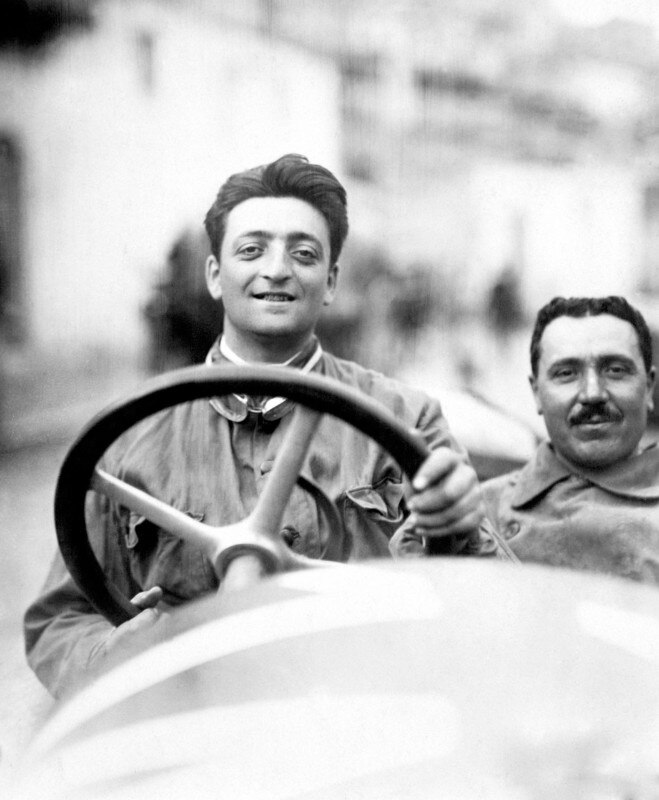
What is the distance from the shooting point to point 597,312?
1938mm

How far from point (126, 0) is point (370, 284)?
69 cm

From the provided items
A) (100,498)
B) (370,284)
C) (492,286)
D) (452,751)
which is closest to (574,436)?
(492,286)

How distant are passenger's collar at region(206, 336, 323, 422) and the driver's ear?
0.09 meters

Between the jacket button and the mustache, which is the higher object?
the mustache

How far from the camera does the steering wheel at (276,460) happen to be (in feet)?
4.25

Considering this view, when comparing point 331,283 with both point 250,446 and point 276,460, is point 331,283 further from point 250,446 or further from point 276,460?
point 276,460

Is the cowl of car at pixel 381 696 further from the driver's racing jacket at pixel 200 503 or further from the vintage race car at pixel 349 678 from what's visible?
the driver's racing jacket at pixel 200 503

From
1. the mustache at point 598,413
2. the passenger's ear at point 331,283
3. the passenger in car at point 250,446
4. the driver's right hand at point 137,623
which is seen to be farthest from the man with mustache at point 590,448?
the driver's right hand at point 137,623

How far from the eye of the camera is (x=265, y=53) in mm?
1923

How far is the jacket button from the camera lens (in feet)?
6.40

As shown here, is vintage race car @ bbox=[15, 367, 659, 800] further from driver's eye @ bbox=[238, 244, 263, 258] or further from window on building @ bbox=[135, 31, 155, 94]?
window on building @ bbox=[135, 31, 155, 94]

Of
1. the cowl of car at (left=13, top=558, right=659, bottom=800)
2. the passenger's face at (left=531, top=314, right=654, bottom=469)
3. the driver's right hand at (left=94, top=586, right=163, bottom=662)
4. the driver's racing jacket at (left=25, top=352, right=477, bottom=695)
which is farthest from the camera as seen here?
the passenger's face at (left=531, top=314, right=654, bottom=469)

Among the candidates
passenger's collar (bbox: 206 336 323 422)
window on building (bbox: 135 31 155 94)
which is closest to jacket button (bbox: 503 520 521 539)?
passenger's collar (bbox: 206 336 323 422)

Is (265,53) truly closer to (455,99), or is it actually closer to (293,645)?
(455,99)
